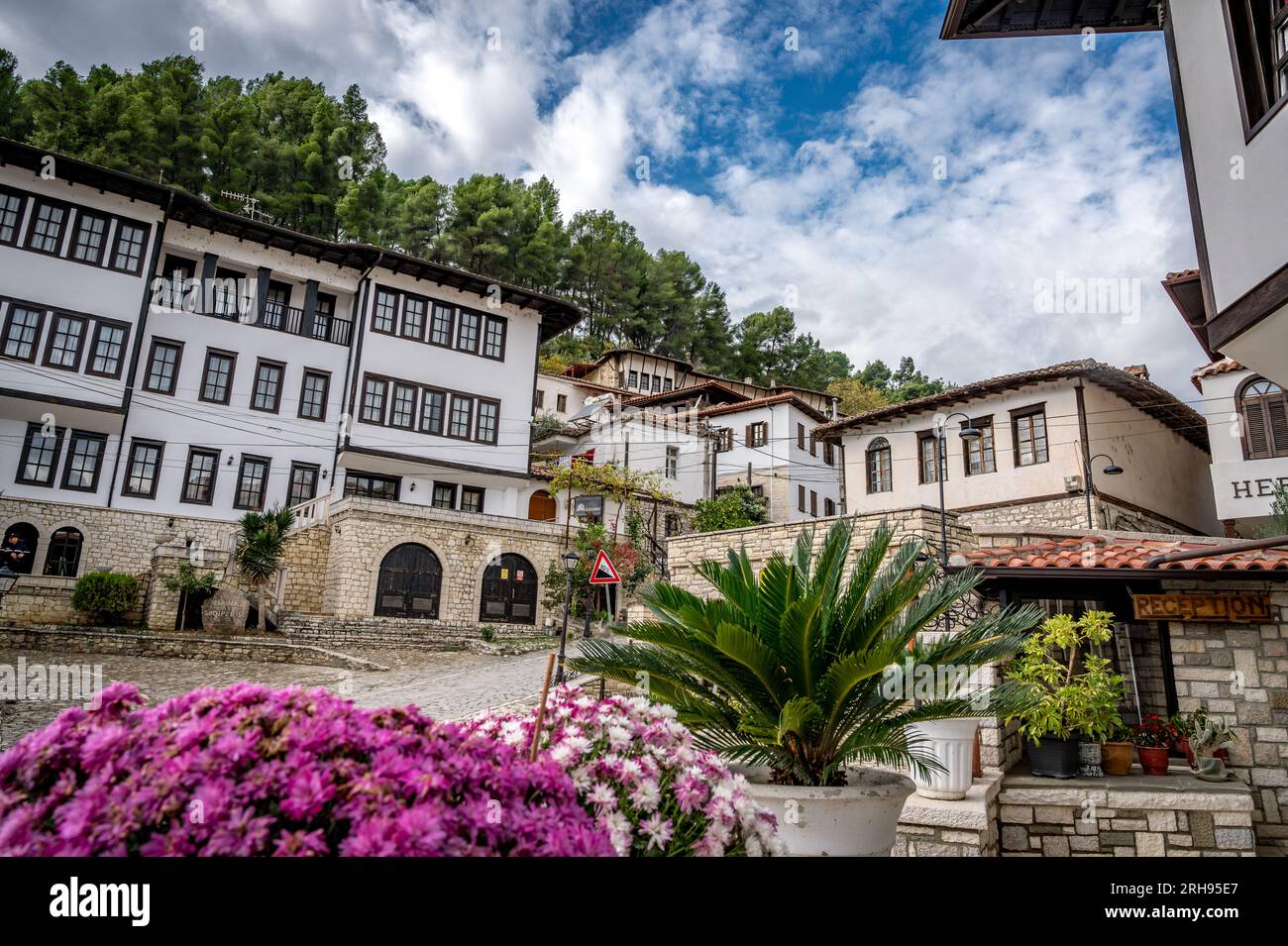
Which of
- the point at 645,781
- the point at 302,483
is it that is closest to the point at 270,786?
the point at 645,781

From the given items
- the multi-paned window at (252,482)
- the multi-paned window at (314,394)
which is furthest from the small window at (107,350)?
the multi-paned window at (314,394)

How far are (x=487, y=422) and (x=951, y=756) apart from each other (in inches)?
868

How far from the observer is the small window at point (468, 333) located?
26250mm

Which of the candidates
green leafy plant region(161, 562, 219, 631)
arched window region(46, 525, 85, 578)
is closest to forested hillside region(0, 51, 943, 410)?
arched window region(46, 525, 85, 578)

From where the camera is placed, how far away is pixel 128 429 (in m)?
21.3

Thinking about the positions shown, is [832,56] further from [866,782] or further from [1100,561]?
[866,782]

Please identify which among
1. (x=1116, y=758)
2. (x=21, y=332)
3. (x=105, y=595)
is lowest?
(x=1116, y=758)

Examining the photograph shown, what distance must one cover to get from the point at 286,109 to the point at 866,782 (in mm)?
41644

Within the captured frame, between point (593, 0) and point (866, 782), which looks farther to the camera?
point (593, 0)

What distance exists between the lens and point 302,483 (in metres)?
23.7

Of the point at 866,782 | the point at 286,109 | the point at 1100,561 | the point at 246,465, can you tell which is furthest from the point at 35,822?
the point at 286,109

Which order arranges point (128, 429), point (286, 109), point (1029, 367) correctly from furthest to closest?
1. point (286, 109)
2. point (128, 429)
3. point (1029, 367)

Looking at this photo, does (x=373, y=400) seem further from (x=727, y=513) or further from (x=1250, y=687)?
(x=1250, y=687)

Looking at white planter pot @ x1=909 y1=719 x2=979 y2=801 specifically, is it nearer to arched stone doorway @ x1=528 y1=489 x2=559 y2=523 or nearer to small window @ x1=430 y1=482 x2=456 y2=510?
small window @ x1=430 y1=482 x2=456 y2=510
